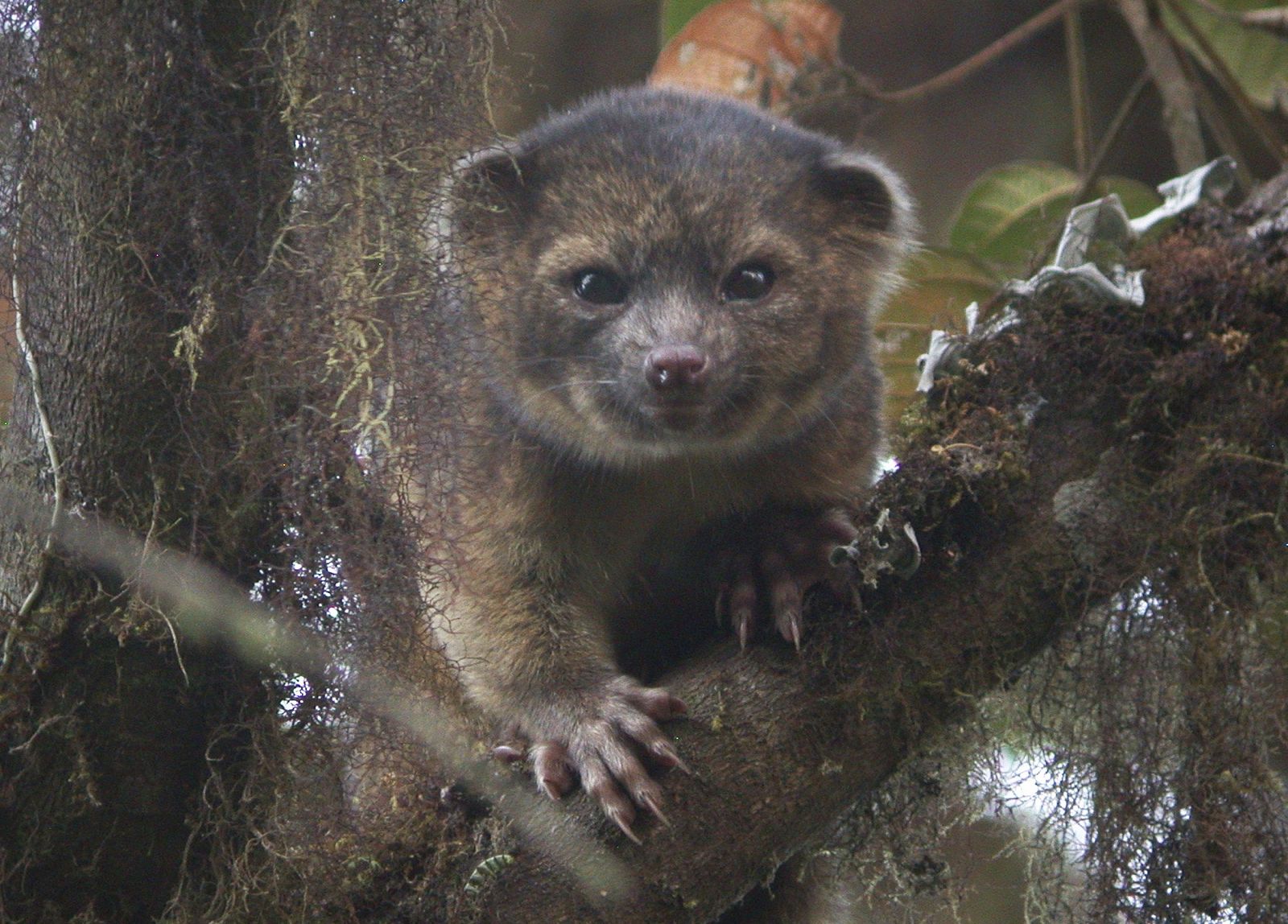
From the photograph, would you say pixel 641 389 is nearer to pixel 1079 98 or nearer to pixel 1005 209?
pixel 1005 209

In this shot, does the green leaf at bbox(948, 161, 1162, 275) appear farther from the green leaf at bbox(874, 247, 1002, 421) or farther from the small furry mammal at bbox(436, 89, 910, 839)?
the small furry mammal at bbox(436, 89, 910, 839)

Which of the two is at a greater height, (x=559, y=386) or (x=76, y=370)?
(x=76, y=370)

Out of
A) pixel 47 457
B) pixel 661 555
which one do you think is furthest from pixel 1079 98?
pixel 47 457

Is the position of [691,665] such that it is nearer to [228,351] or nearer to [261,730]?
[261,730]

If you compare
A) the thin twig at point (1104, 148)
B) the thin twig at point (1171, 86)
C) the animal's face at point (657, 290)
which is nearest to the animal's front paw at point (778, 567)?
the animal's face at point (657, 290)

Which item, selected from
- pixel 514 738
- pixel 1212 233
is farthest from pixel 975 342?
pixel 514 738

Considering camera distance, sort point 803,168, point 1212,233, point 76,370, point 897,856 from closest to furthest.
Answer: point 76,370 → point 1212,233 → point 897,856 → point 803,168

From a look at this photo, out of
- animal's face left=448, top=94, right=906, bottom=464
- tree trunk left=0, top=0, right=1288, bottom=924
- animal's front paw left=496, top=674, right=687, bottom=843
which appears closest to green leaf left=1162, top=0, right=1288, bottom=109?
animal's face left=448, top=94, right=906, bottom=464
